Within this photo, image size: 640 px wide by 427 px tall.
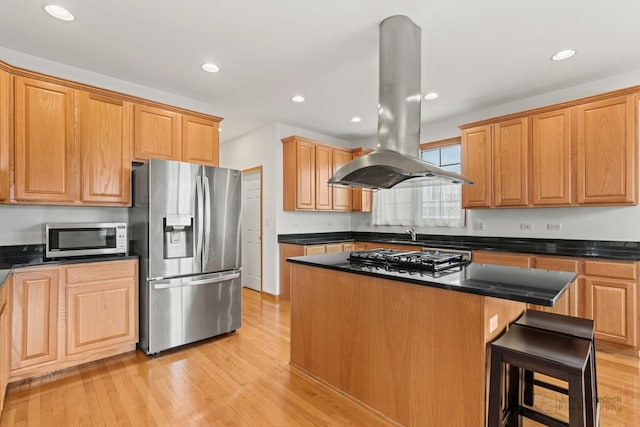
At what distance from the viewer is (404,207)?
5.25 m

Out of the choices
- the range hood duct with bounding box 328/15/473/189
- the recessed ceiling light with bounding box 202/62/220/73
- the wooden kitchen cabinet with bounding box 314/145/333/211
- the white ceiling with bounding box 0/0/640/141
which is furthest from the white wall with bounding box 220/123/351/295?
the range hood duct with bounding box 328/15/473/189

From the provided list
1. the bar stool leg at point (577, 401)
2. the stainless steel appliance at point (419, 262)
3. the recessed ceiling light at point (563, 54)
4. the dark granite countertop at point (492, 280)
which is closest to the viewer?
the bar stool leg at point (577, 401)

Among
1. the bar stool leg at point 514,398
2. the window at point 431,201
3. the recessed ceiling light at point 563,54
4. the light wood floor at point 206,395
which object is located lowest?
the light wood floor at point 206,395

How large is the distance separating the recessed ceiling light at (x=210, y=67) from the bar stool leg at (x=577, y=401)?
3497mm

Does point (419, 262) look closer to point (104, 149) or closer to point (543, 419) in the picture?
point (543, 419)

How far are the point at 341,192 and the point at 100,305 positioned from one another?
3.81 meters

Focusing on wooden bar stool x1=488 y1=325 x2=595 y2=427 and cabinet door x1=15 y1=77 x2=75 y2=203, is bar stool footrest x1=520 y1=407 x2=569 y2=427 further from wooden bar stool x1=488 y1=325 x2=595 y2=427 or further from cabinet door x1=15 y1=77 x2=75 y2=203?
cabinet door x1=15 y1=77 x2=75 y2=203

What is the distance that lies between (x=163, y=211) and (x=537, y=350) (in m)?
3.02

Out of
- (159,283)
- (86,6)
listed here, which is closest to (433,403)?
(159,283)

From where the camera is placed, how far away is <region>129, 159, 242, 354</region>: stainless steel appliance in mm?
2906

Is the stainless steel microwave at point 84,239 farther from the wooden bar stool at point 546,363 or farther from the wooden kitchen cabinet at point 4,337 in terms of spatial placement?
the wooden bar stool at point 546,363

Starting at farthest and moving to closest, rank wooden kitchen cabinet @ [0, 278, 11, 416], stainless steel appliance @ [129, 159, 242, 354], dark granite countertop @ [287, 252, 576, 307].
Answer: stainless steel appliance @ [129, 159, 242, 354], wooden kitchen cabinet @ [0, 278, 11, 416], dark granite countertop @ [287, 252, 576, 307]

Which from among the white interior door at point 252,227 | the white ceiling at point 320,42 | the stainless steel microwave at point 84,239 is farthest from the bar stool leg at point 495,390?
the white interior door at point 252,227

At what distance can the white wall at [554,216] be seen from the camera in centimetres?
324
